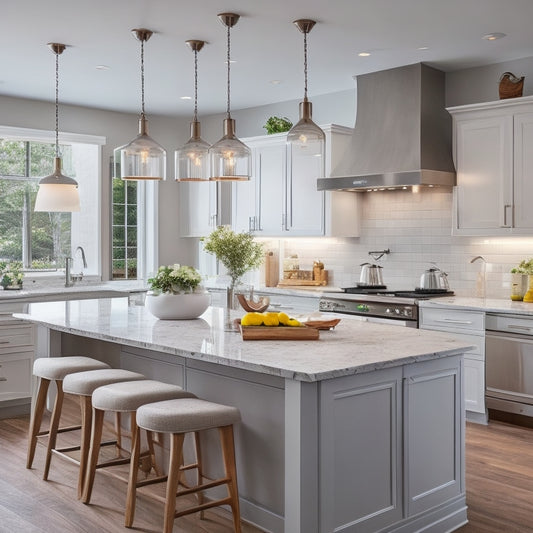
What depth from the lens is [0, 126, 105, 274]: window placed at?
7.25 meters

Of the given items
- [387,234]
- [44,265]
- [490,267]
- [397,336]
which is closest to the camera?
[397,336]

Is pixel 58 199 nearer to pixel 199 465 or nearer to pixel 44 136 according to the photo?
pixel 44 136

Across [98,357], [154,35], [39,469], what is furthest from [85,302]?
[154,35]

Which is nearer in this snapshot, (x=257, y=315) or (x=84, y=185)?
(x=257, y=315)

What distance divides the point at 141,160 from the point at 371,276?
2974 millimetres

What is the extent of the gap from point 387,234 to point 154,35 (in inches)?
115

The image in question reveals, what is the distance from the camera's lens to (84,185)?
7.81 m

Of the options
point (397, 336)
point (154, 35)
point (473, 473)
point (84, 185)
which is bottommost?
point (473, 473)

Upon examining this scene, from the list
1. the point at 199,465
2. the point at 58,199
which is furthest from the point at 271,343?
the point at 58,199

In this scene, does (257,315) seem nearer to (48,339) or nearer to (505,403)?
(48,339)

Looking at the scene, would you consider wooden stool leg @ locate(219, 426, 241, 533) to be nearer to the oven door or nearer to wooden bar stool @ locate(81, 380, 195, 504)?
wooden bar stool @ locate(81, 380, 195, 504)

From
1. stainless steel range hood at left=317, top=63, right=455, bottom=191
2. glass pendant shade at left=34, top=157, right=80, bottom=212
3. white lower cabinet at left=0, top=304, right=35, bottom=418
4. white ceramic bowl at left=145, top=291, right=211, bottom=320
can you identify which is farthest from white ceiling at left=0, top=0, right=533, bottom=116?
white lower cabinet at left=0, top=304, right=35, bottom=418

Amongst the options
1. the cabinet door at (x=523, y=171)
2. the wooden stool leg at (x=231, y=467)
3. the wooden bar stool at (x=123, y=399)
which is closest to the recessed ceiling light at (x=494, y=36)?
the cabinet door at (x=523, y=171)

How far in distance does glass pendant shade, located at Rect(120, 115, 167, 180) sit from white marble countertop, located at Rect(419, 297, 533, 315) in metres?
2.54
